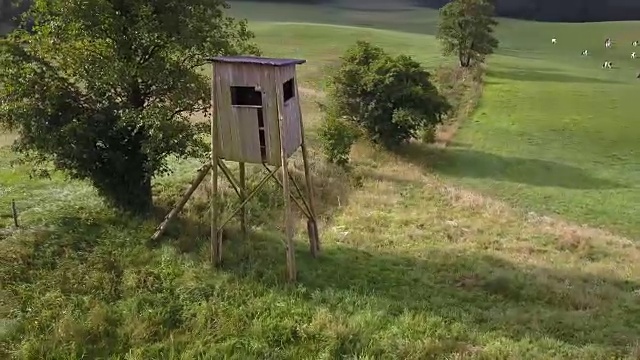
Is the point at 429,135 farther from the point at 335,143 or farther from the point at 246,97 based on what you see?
the point at 246,97

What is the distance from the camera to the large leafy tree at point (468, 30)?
212 ft

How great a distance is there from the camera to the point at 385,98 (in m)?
39.9

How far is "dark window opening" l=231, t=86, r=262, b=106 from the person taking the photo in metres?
17.5

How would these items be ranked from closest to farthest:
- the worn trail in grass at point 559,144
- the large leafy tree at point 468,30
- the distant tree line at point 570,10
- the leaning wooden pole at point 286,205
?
the leaning wooden pole at point 286,205 < the worn trail in grass at point 559,144 < the large leafy tree at point 468,30 < the distant tree line at point 570,10

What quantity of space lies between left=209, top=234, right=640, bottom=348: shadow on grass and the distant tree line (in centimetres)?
11435

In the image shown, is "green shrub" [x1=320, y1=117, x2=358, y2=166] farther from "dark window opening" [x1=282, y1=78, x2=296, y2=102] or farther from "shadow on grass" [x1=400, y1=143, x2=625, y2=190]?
"dark window opening" [x1=282, y1=78, x2=296, y2=102]

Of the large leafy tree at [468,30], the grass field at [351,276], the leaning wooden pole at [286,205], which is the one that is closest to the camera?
the grass field at [351,276]

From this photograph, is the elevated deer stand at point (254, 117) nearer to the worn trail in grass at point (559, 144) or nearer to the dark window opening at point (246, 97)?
the dark window opening at point (246, 97)

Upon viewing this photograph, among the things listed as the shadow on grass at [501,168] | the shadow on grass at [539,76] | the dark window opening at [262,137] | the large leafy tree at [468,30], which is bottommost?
the shadow on grass at [501,168]

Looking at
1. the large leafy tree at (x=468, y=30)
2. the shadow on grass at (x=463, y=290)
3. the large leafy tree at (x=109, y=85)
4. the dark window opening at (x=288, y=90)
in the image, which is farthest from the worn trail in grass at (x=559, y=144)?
the large leafy tree at (x=109, y=85)

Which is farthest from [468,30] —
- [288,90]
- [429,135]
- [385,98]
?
[288,90]

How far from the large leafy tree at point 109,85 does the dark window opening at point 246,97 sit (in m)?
2.14

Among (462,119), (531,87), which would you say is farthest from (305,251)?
(531,87)

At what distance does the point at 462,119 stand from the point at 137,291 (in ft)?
128
